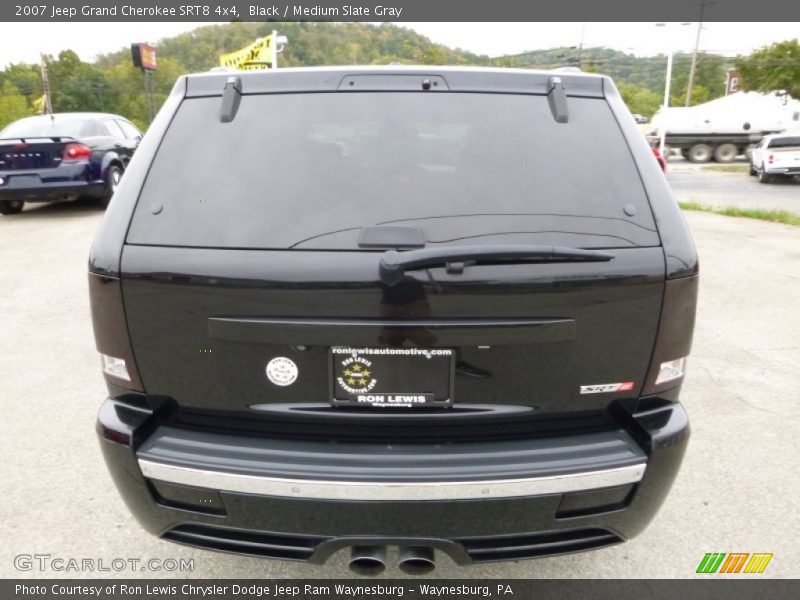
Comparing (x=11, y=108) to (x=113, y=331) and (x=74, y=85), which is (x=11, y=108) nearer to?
(x=74, y=85)

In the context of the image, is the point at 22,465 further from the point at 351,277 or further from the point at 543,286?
the point at 543,286

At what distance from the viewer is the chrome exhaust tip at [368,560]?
6.16 feet

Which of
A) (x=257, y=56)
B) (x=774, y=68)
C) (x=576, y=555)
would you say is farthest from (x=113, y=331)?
(x=774, y=68)

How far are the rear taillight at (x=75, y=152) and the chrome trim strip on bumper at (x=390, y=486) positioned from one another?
379 inches

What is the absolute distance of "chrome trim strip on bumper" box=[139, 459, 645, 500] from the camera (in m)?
1.70

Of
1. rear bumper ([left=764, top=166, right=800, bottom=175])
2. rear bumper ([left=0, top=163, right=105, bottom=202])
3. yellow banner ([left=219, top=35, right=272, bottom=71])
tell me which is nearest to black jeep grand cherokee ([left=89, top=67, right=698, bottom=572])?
rear bumper ([left=0, top=163, right=105, bottom=202])

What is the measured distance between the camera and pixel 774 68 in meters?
41.8

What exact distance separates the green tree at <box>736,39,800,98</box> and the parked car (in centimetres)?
4525

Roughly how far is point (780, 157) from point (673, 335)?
2610cm

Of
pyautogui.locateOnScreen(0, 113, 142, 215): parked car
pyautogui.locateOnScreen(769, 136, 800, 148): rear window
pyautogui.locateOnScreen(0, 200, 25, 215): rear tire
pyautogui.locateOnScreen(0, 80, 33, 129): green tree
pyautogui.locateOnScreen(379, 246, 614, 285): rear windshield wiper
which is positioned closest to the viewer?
pyautogui.locateOnScreen(379, 246, 614, 285): rear windshield wiper

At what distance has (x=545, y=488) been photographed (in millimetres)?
1735

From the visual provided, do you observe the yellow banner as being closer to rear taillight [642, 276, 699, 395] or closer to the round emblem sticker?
the round emblem sticker

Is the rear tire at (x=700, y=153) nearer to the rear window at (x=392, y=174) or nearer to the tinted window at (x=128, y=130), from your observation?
the tinted window at (x=128, y=130)

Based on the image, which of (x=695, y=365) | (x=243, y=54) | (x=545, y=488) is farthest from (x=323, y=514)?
(x=243, y=54)
